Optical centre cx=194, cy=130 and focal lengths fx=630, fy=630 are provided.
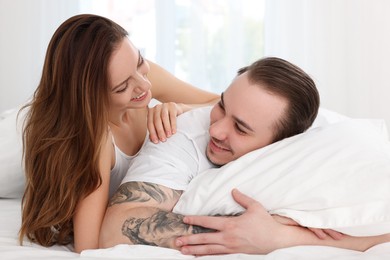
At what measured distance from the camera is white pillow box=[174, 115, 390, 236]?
1.54 m

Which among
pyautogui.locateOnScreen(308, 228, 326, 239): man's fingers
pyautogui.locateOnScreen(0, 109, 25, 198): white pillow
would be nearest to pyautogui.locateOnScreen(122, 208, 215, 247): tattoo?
pyautogui.locateOnScreen(308, 228, 326, 239): man's fingers

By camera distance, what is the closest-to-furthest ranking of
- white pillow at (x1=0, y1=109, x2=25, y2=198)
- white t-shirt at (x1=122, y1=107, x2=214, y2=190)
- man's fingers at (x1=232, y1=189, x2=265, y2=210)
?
1. man's fingers at (x1=232, y1=189, x2=265, y2=210)
2. white t-shirt at (x1=122, y1=107, x2=214, y2=190)
3. white pillow at (x1=0, y1=109, x2=25, y2=198)

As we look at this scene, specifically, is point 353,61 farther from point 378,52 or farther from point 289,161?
point 289,161

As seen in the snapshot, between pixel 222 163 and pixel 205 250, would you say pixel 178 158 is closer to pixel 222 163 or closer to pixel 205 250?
pixel 222 163

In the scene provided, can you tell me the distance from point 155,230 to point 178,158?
0.87 feet

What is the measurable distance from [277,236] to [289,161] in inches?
8.7

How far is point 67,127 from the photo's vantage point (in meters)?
1.76

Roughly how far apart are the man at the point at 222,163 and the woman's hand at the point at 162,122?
0.09ft

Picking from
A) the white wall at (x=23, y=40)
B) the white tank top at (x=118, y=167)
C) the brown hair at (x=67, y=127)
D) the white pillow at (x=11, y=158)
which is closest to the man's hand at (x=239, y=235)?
the brown hair at (x=67, y=127)

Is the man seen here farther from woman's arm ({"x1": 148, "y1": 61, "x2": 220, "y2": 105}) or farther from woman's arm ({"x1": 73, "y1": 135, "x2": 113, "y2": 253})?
woman's arm ({"x1": 148, "y1": 61, "x2": 220, "y2": 105})

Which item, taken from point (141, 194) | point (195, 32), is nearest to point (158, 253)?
point (141, 194)

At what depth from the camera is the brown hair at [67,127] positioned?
5.70 feet

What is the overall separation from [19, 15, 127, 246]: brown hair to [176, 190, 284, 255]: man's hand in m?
0.34

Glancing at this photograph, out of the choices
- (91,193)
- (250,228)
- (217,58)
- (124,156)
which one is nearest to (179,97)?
(124,156)
